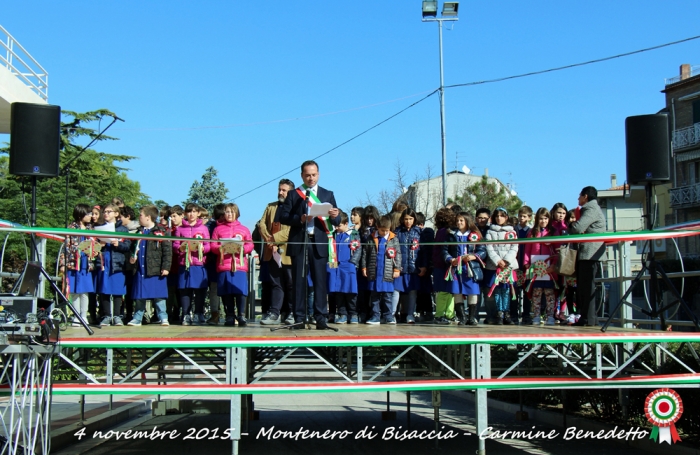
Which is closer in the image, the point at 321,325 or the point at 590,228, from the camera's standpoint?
the point at 321,325

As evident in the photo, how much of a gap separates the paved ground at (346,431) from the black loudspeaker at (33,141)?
11.4 feet

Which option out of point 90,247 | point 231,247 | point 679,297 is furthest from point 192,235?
point 679,297

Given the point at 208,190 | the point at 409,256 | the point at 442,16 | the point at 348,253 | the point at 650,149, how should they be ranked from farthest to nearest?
the point at 208,190 → the point at 442,16 → the point at 348,253 → the point at 409,256 → the point at 650,149

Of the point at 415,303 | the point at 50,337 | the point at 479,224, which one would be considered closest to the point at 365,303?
the point at 415,303

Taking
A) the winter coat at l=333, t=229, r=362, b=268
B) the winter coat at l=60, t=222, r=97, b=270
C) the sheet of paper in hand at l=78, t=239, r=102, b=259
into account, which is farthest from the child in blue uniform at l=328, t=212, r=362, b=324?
the winter coat at l=60, t=222, r=97, b=270

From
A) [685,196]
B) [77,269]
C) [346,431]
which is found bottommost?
[346,431]

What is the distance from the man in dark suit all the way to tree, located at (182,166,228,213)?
171ft

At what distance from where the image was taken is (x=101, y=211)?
404 inches

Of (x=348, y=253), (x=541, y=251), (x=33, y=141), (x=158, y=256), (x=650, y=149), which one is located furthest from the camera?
(x=348, y=253)

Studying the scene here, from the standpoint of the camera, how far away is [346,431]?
1034 centimetres

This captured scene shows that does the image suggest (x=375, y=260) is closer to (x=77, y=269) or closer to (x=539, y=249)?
(x=539, y=249)

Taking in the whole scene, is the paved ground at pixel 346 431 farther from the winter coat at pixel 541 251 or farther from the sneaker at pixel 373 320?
the winter coat at pixel 541 251

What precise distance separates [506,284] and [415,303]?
144 centimetres

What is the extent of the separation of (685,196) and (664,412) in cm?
4127
